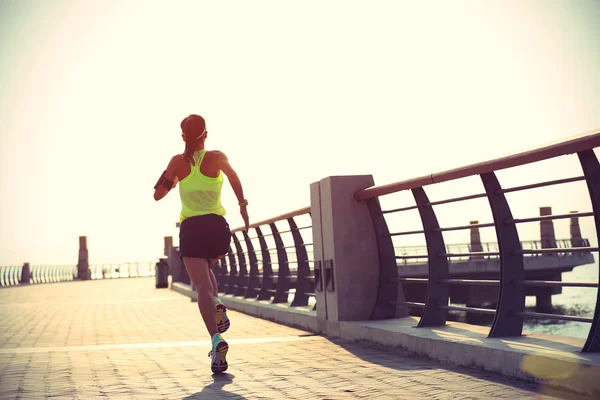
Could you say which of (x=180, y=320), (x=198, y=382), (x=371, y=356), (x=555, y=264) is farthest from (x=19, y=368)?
(x=555, y=264)

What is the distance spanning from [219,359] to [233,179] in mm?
1373

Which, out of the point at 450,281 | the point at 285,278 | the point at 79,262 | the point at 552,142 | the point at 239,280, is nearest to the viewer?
the point at 552,142

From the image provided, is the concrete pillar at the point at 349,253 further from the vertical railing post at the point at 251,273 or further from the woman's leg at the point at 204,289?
the vertical railing post at the point at 251,273

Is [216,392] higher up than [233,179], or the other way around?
[233,179]

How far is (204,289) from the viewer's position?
5.54 meters

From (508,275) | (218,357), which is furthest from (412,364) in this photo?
(218,357)

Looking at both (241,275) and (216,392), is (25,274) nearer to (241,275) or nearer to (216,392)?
(241,275)

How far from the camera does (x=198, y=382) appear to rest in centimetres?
495

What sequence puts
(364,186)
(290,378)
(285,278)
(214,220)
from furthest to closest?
(285,278) → (364,186) → (214,220) → (290,378)

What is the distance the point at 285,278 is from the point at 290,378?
6178mm

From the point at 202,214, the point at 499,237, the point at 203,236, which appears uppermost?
the point at 202,214

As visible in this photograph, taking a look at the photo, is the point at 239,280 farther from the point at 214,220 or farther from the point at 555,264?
the point at 555,264

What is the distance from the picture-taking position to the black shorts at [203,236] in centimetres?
555

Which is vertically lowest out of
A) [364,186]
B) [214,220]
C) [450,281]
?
[450,281]
